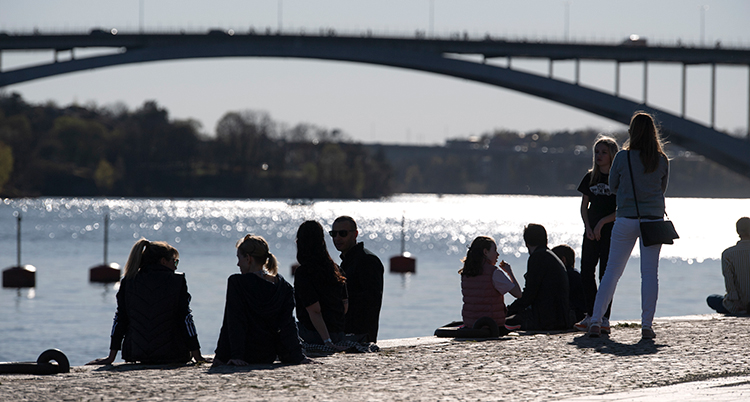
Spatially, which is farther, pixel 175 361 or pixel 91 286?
pixel 91 286

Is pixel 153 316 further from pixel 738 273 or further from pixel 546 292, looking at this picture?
pixel 738 273

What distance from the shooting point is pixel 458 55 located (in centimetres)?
3634

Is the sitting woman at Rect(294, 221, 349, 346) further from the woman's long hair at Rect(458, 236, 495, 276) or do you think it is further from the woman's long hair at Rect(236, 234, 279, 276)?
the woman's long hair at Rect(458, 236, 495, 276)

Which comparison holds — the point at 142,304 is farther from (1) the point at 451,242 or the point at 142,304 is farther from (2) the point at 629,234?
(1) the point at 451,242

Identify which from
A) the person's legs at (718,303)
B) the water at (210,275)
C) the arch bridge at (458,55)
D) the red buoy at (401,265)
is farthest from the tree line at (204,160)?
the person's legs at (718,303)

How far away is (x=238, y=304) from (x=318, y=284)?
624 mm

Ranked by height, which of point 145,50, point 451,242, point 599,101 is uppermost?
point 145,50

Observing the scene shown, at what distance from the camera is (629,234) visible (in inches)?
245

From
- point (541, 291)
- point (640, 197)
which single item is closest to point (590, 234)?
point (541, 291)

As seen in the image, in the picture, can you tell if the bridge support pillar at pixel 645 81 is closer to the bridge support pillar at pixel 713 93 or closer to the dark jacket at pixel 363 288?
the bridge support pillar at pixel 713 93

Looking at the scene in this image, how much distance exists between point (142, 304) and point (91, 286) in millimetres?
25537

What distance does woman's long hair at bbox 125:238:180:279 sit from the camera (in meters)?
5.48

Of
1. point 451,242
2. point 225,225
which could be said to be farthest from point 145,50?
point 225,225

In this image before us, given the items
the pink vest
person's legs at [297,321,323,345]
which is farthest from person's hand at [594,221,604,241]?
person's legs at [297,321,323,345]
